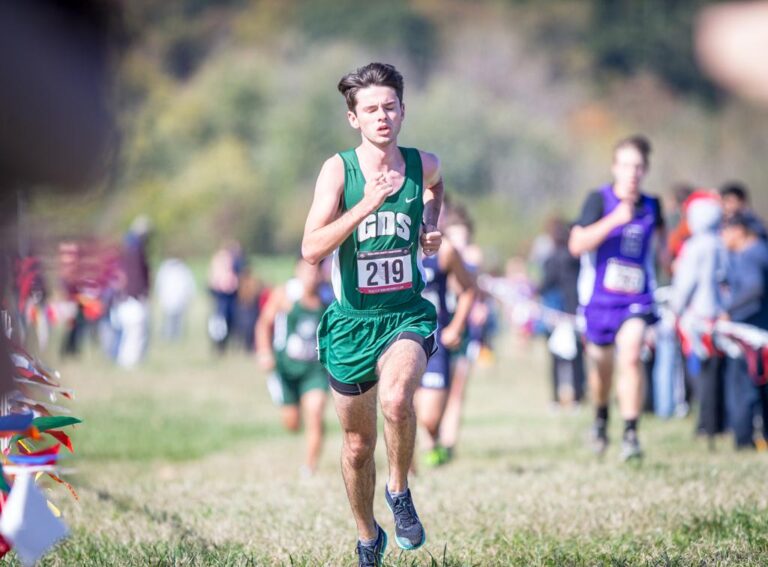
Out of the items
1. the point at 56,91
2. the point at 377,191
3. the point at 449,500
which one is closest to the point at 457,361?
the point at 449,500

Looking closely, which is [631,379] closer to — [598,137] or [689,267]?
[689,267]

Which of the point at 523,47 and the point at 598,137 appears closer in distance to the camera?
the point at 598,137

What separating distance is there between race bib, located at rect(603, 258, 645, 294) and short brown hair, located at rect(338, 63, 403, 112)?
155 inches

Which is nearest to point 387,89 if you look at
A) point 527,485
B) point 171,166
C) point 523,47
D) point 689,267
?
point 527,485

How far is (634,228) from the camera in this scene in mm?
8469

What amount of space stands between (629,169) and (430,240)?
3831 millimetres

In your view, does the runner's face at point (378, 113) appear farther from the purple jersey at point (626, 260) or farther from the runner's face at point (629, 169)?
the purple jersey at point (626, 260)

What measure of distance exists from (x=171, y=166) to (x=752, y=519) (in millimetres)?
63084

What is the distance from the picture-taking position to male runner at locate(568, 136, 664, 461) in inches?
329

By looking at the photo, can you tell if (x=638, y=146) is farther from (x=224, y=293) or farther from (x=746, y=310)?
(x=224, y=293)

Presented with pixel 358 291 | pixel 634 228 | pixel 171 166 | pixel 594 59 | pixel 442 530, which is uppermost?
pixel 594 59

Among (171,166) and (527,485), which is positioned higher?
(171,166)

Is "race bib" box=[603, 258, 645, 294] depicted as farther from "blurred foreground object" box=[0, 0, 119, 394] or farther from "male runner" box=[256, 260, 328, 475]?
"blurred foreground object" box=[0, 0, 119, 394]

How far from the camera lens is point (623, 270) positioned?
8.48 meters
